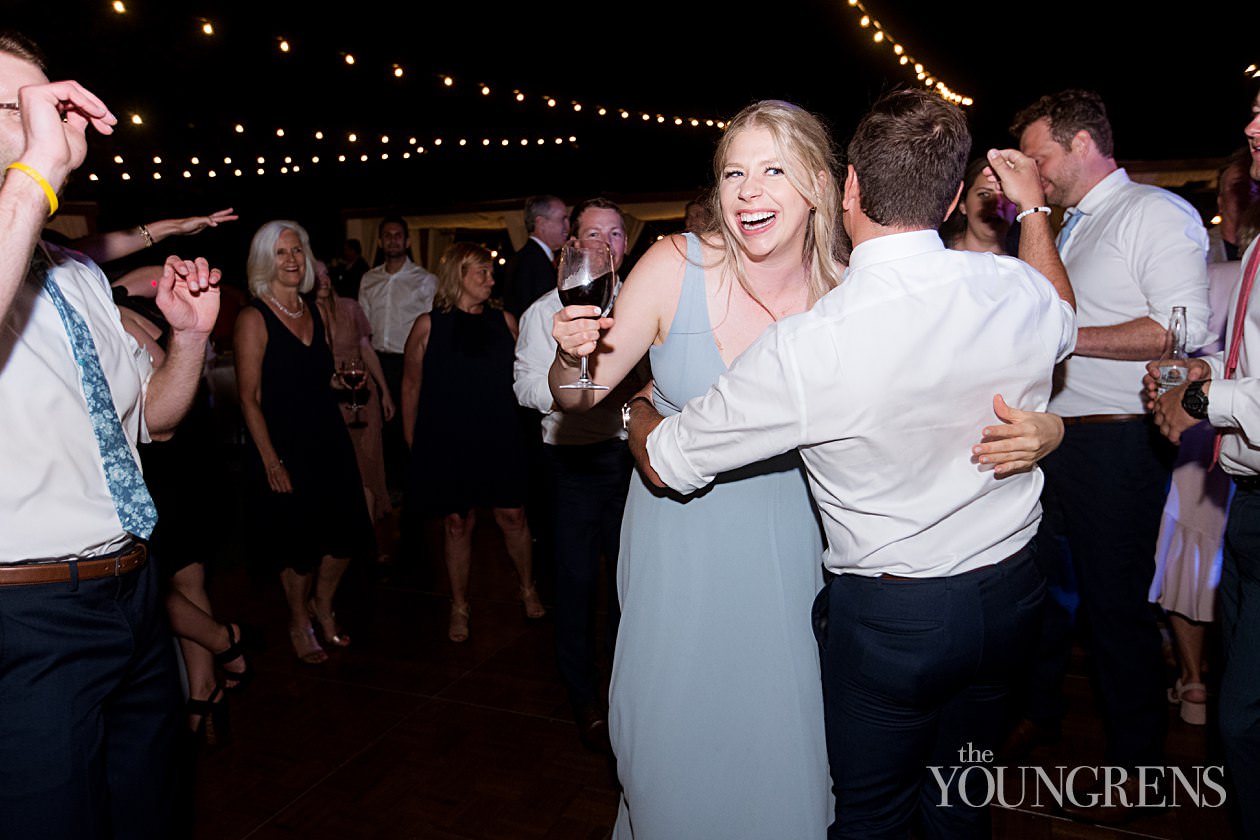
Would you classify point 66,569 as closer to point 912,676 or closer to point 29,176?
point 29,176

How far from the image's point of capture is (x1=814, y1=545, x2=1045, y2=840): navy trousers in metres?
1.43

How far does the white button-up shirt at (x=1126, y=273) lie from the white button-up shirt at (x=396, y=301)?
4.28 meters

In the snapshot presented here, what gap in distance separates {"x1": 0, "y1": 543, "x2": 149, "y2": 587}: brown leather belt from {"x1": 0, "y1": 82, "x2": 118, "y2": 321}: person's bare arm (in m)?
0.41

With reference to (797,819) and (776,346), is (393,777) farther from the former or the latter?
(776,346)

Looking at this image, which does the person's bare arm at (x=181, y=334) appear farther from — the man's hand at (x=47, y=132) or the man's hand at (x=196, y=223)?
the man's hand at (x=196, y=223)

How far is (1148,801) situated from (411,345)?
321 centimetres

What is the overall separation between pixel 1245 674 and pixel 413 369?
3.24m

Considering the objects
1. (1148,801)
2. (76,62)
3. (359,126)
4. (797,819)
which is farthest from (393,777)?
(359,126)

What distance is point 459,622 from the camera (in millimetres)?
3830

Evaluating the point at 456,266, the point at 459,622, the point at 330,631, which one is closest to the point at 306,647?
the point at 330,631

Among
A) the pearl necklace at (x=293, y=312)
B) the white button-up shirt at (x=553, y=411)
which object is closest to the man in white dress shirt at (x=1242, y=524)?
the white button-up shirt at (x=553, y=411)

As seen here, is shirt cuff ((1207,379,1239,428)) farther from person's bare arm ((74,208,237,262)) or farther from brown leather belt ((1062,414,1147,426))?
person's bare arm ((74,208,237,262))

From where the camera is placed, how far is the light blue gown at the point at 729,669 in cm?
164

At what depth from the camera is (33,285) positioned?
144 cm
